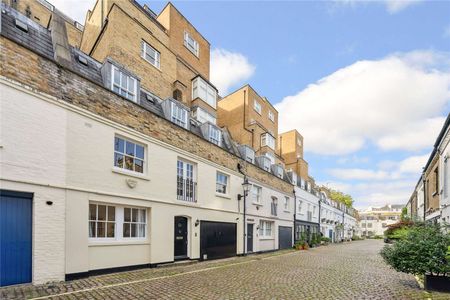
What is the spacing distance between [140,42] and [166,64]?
240 centimetres

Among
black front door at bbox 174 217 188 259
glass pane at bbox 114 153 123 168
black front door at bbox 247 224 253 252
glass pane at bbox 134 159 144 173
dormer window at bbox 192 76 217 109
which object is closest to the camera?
glass pane at bbox 114 153 123 168

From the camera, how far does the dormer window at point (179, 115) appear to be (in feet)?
49.2

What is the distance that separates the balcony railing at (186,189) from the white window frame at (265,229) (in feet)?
31.5

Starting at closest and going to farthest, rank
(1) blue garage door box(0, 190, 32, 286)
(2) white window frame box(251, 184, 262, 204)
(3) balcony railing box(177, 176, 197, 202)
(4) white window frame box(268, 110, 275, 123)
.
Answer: (1) blue garage door box(0, 190, 32, 286) < (3) balcony railing box(177, 176, 197, 202) < (2) white window frame box(251, 184, 262, 204) < (4) white window frame box(268, 110, 275, 123)

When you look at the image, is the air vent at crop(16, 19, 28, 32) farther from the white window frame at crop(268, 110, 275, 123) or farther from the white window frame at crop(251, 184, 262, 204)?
the white window frame at crop(268, 110, 275, 123)

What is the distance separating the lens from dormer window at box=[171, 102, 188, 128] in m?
15.0

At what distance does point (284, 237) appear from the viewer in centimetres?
2769

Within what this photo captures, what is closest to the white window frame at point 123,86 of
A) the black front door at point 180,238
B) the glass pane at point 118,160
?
the glass pane at point 118,160

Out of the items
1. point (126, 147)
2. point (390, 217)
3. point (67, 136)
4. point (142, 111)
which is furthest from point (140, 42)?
point (390, 217)

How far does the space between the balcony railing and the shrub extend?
8.83m

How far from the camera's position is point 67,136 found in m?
9.39

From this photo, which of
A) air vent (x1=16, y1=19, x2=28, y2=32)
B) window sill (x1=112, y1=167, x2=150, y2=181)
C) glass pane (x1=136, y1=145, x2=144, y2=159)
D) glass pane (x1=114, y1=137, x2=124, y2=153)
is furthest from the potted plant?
air vent (x1=16, y1=19, x2=28, y2=32)

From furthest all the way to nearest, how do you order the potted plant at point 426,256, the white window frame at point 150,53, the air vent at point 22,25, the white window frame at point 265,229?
1. the white window frame at point 265,229
2. the white window frame at point 150,53
3. the air vent at point 22,25
4. the potted plant at point 426,256

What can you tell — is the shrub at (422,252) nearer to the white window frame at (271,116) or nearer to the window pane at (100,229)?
the window pane at (100,229)
